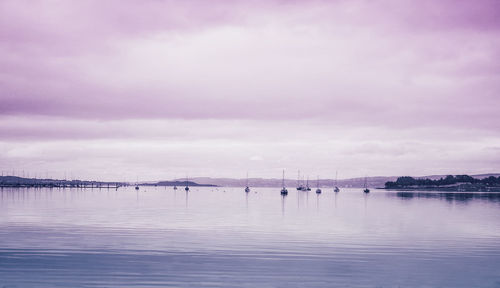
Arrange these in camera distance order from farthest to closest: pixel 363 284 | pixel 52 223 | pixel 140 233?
pixel 52 223
pixel 140 233
pixel 363 284

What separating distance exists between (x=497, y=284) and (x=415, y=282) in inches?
153

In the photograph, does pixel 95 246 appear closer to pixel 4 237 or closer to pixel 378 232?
pixel 4 237

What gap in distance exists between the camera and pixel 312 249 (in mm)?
32750

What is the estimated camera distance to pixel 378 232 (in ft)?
145

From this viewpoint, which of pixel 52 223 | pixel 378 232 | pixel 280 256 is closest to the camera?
pixel 280 256

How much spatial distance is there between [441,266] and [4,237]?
31.4 metres

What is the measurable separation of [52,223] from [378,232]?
1279 inches

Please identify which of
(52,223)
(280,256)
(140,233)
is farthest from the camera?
(52,223)

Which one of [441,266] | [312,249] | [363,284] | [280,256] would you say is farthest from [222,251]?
[441,266]

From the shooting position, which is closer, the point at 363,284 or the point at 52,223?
the point at 363,284

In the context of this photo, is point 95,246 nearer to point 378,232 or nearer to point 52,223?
point 52,223

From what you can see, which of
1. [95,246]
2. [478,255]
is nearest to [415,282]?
[478,255]

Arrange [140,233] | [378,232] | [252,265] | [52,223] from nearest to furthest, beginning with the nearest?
[252,265] < [140,233] < [378,232] < [52,223]

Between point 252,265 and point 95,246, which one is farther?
point 95,246
